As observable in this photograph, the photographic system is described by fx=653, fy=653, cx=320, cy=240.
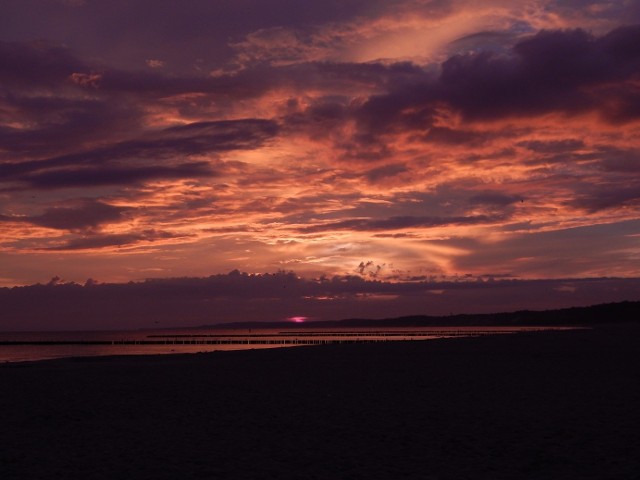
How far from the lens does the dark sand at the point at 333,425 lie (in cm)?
1112

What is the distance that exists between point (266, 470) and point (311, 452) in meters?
1.58

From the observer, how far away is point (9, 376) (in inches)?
1197

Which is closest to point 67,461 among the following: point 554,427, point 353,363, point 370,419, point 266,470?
point 266,470

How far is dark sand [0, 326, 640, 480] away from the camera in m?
11.1

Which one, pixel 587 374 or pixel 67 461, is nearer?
pixel 67 461

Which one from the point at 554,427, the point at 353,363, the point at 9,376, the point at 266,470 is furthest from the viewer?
the point at 353,363

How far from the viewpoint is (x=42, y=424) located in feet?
53.0

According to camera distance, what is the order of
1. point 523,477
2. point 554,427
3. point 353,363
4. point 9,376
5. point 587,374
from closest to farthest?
point 523,477
point 554,427
point 587,374
point 9,376
point 353,363

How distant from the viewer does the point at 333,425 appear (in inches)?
596

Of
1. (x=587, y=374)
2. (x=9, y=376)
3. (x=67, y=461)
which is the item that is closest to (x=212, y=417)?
(x=67, y=461)

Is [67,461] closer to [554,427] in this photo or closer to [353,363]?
[554,427]

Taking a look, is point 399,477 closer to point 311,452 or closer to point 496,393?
point 311,452

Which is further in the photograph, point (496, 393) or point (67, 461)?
point (496, 393)

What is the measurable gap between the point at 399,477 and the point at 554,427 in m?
5.51
